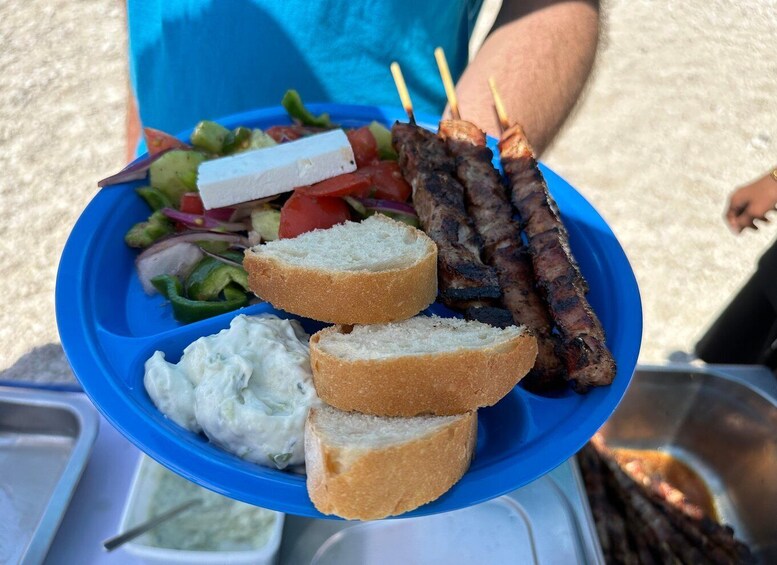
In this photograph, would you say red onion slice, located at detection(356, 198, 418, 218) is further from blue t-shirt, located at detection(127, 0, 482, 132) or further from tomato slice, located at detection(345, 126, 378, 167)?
blue t-shirt, located at detection(127, 0, 482, 132)

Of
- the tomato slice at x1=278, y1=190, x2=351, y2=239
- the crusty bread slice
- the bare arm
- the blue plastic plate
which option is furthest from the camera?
the bare arm

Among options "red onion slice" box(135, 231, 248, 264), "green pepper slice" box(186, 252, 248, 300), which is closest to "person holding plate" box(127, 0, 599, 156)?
"red onion slice" box(135, 231, 248, 264)

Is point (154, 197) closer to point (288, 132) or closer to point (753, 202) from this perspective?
point (288, 132)

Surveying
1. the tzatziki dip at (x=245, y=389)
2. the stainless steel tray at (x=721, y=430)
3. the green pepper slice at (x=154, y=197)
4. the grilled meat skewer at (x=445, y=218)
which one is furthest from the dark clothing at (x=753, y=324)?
the green pepper slice at (x=154, y=197)

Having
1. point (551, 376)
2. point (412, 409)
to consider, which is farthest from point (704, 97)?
point (412, 409)

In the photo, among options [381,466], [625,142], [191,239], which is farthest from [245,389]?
[625,142]

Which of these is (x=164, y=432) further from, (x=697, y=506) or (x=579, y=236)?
(x=697, y=506)

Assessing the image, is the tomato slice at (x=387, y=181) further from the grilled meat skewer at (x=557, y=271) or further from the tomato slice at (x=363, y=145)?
the grilled meat skewer at (x=557, y=271)
